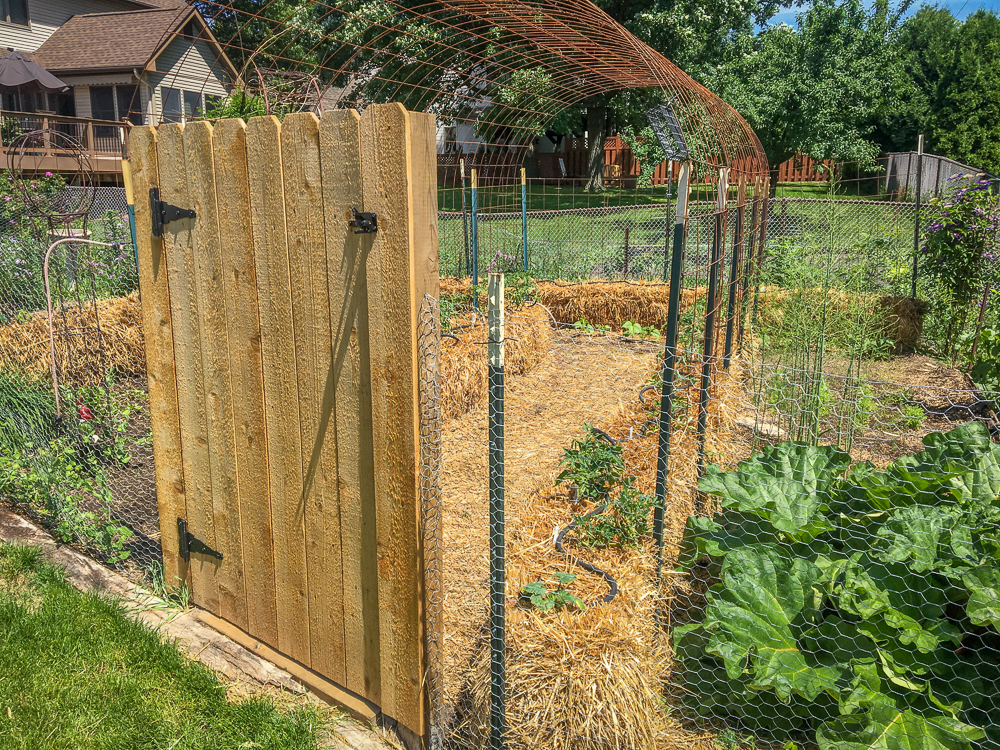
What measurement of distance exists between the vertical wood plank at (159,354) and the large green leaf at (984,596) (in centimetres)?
315

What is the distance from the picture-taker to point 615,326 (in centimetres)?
958

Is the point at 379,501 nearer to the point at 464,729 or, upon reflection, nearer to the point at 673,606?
the point at 464,729

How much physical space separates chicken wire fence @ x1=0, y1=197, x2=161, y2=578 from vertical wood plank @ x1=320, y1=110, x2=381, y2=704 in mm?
1597

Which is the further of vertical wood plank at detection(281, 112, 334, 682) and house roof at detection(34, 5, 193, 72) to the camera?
house roof at detection(34, 5, 193, 72)

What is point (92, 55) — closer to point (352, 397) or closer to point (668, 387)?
point (352, 397)

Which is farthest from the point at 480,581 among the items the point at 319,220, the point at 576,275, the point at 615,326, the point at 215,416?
the point at 576,275

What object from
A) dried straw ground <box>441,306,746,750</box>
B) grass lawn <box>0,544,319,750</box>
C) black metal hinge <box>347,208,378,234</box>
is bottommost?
grass lawn <box>0,544,319,750</box>

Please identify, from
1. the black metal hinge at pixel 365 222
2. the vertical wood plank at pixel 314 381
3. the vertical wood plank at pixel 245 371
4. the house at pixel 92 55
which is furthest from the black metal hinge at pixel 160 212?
the house at pixel 92 55

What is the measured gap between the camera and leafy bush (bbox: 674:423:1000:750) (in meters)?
2.26

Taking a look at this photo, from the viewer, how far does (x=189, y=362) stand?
3.15 meters

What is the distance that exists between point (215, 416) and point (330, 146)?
135cm

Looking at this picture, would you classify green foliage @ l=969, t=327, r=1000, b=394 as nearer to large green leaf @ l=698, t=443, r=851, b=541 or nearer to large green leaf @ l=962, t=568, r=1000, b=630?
large green leaf @ l=698, t=443, r=851, b=541

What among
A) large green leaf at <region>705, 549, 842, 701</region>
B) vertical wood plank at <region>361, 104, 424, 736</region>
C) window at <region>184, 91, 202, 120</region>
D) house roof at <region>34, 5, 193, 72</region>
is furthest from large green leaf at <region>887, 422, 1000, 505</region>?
house roof at <region>34, 5, 193, 72</region>

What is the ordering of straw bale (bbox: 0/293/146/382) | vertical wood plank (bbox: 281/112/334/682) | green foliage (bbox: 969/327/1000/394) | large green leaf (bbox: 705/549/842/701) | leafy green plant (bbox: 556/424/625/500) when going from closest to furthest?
large green leaf (bbox: 705/549/842/701), vertical wood plank (bbox: 281/112/334/682), leafy green plant (bbox: 556/424/625/500), green foliage (bbox: 969/327/1000/394), straw bale (bbox: 0/293/146/382)
